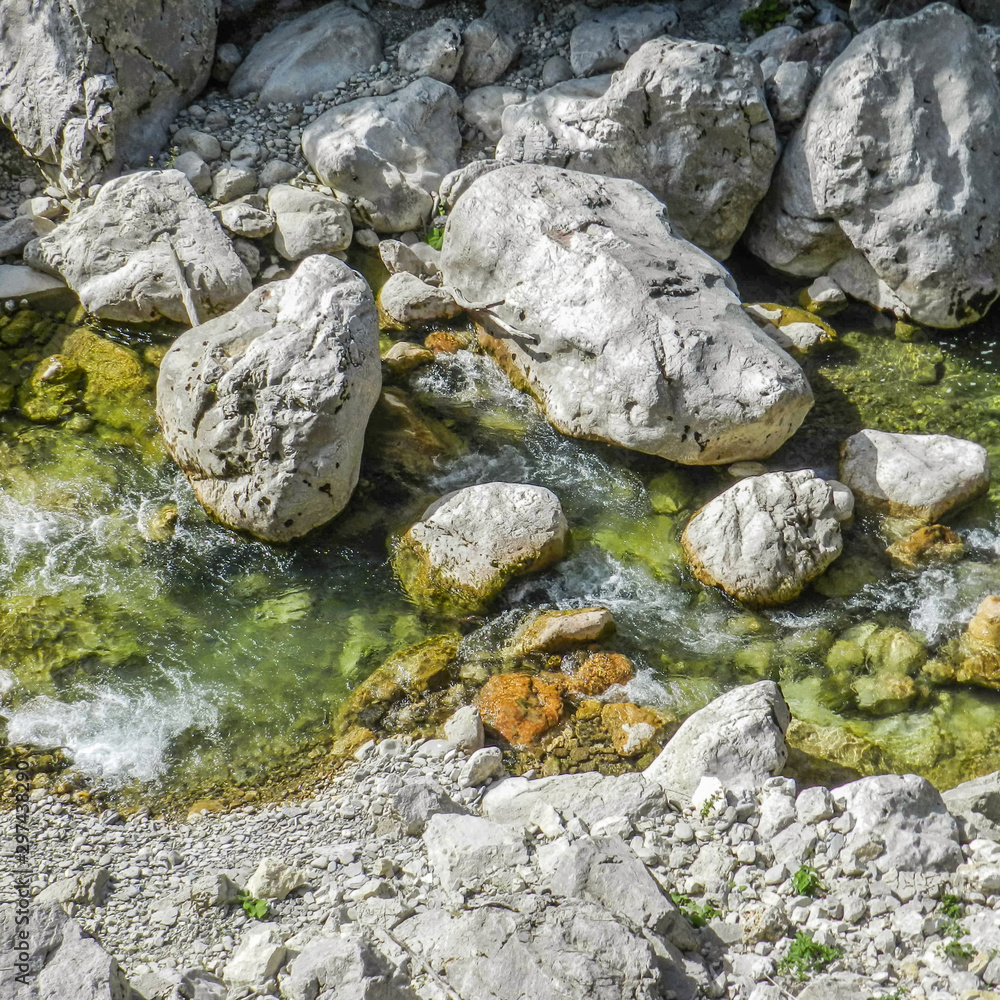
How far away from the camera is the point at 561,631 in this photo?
21.4 ft

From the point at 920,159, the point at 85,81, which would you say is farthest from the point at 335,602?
the point at 920,159

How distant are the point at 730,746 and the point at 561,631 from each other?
67.6 inches

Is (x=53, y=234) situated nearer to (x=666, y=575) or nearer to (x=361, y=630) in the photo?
(x=361, y=630)

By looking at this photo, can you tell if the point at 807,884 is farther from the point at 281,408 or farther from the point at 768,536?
the point at 281,408

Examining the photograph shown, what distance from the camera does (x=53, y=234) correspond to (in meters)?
9.40

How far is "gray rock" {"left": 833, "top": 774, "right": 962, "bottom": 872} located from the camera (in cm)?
429

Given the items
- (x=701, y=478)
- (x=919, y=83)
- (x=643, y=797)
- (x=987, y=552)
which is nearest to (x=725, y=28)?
(x=919, y=83)

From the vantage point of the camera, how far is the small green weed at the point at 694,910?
13.7 feet

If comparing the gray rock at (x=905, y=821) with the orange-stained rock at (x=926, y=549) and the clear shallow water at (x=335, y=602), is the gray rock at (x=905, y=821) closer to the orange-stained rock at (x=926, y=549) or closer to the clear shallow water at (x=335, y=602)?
the clear shallow water at (x=335, y=602)

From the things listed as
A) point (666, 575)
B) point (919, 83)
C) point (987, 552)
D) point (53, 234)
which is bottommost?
point (987, 552)

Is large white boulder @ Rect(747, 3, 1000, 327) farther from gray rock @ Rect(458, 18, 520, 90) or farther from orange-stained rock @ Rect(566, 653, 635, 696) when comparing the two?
orange-stained rock @ Rect(566, 653, 635, 696)

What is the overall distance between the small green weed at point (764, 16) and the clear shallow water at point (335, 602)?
6.03 m

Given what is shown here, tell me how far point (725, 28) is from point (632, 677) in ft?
31.2

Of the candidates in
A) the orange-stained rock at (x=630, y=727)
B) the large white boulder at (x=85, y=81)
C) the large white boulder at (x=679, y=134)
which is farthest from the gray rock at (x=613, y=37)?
the orange-stained rock at (x=630, y=727)
